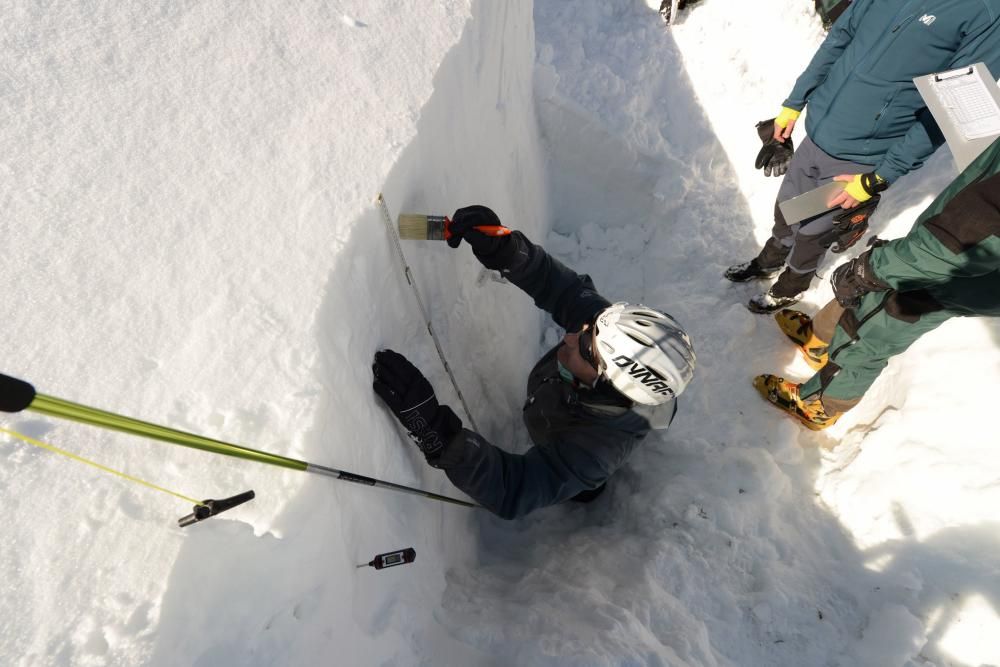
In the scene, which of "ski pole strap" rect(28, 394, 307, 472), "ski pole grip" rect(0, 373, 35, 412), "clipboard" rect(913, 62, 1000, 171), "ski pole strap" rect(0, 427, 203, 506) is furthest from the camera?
"clipboard" rect(913, 62, 1000, 171)

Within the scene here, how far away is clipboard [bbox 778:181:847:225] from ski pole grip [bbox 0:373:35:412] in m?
3.58

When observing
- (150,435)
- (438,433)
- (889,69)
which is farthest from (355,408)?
(889,69)

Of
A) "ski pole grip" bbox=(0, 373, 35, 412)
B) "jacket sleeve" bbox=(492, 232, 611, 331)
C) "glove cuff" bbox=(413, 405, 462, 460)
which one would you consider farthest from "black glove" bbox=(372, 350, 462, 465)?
"ski pole grip" bbox=(0, 373, 35, 412)

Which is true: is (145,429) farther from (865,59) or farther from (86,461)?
(865,59)

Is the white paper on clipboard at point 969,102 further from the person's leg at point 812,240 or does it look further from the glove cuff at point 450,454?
the glove cuff at point 450,454

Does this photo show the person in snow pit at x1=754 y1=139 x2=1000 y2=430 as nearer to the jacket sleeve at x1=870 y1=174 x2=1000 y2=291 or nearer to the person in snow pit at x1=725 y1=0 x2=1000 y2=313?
the jacket sleeve at x1=870 y1=174 x2=1000 y2=291

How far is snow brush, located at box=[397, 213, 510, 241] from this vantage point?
7.57 ft

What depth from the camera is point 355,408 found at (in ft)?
6.40

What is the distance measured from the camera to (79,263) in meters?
1.47

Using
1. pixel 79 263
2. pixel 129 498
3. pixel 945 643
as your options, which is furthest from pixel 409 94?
pixel 945 643

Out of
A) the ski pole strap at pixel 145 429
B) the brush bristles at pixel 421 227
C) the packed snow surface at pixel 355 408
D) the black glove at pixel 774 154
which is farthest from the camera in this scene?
the black glove at pixel 774 154

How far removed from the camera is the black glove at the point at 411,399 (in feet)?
6.82

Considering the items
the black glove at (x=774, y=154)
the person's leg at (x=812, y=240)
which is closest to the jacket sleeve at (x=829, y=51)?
the black glove at (x=774, y=154)

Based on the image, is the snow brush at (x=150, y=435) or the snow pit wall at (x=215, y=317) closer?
the snow brush at (x=150, y=435)
